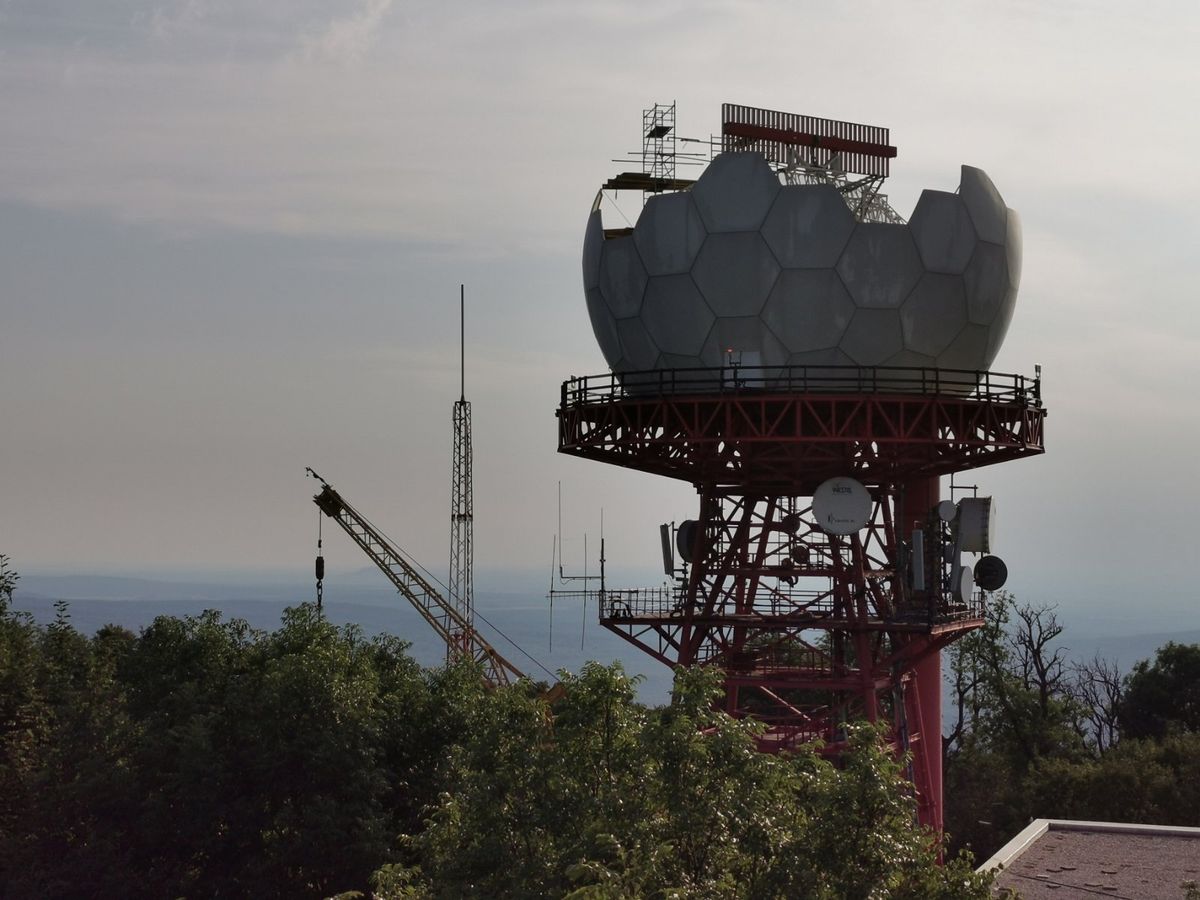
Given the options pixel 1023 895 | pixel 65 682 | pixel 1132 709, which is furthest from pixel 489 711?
pixel 1132 709

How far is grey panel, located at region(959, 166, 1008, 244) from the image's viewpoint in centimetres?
4141

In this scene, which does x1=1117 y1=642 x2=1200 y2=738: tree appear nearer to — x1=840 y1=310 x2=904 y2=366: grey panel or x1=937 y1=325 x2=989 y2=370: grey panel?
x1=937 y1=325 x2=989 y2=370: grey panel

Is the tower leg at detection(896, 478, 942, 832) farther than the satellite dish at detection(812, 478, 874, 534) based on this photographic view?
Yes

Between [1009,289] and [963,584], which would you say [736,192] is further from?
[963,584]

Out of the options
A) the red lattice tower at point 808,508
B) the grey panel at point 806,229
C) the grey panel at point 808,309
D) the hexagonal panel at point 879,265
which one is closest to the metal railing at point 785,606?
the red lattice tower at point 808,508

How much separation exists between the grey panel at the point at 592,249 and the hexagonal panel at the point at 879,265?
749 centimetres

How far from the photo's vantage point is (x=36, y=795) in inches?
1837

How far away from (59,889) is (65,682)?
10.1 m

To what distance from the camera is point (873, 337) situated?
39.9m

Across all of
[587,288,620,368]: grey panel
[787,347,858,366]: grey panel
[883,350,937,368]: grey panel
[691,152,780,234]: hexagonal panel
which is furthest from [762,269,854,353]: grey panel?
[587,288,620,368]: grey panel

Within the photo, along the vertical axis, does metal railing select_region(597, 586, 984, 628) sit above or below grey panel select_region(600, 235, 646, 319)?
below

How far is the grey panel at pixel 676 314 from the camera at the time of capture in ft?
132

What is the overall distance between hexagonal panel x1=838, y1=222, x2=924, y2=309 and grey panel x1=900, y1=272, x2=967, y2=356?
0.37 meters

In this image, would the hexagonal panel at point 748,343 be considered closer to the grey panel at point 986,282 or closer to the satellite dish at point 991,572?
the grey panel at point 986,282
